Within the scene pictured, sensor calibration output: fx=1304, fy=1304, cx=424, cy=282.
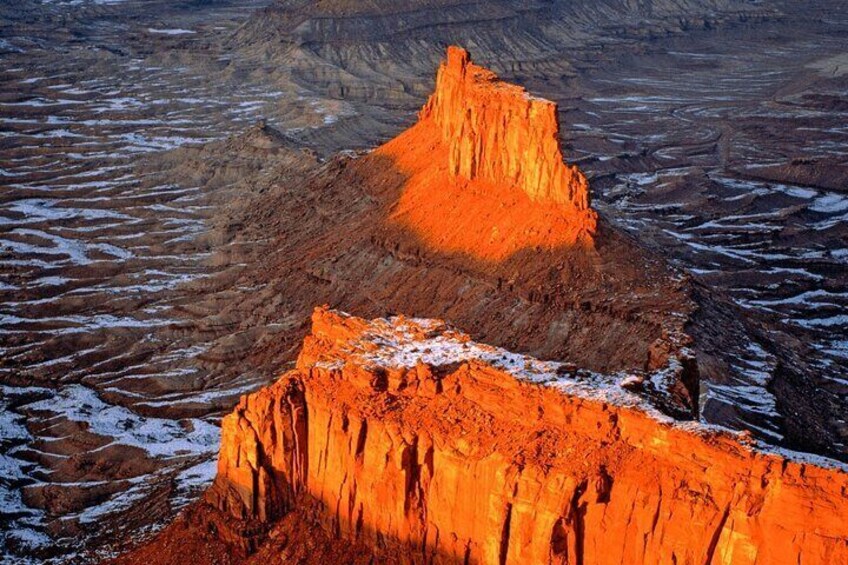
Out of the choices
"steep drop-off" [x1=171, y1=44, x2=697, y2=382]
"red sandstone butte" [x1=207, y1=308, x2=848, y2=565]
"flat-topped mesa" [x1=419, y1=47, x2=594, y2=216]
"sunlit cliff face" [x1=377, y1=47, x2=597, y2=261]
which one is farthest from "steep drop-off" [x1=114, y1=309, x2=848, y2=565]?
"flat-topped mesa" [x1=419, y1=47, x2=594, y2=216]

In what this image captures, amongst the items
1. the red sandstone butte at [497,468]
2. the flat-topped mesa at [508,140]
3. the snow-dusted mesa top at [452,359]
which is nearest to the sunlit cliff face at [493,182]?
the flat-topped mesa at [508,140]

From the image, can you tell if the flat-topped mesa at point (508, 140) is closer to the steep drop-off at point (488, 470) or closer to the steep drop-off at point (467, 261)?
the steep drop-off at point (467, 261)

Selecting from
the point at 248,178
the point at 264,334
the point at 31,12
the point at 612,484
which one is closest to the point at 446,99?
the point at 264,334

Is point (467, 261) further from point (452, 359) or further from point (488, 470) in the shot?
point (488, 470)

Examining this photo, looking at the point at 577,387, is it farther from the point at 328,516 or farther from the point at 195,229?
the point at 195,229

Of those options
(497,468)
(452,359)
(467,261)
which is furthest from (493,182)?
(497,468)

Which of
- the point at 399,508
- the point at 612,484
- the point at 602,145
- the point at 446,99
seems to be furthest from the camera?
the point at 602,145

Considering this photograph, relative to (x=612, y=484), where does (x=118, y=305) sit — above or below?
below

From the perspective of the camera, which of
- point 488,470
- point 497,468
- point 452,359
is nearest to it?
point 497,468
